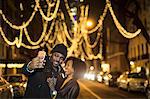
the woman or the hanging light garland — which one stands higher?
the hanging light garland

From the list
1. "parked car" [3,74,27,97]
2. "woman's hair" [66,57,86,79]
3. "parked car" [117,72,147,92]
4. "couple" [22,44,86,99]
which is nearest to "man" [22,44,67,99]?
"couple" [22,44,86,99]

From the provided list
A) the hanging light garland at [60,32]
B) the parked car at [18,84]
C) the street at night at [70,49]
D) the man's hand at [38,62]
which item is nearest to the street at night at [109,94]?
the street at night at [70,49]

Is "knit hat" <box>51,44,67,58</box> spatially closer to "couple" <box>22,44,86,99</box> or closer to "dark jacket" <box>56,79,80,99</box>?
"couple" <box>22,44,86,99</box>

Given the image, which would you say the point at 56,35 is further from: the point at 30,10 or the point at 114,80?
the point at 114,80

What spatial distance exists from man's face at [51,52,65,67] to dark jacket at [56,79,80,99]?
519 mm

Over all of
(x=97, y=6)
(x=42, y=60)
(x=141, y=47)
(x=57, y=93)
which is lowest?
(x=57, y=93)

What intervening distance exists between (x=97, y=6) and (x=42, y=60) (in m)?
38.6

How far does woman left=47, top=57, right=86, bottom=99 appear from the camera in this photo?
18.0 ft

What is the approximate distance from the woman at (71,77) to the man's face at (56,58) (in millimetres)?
391

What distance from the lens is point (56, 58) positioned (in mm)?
5125

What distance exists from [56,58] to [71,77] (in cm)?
60

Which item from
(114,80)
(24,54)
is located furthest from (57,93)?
(24,54)

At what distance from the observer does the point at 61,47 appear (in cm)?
530

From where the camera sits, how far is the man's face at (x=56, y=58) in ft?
16.8
